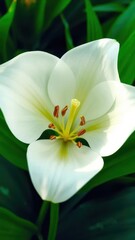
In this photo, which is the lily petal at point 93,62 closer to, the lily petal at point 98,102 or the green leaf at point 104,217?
the lily petal at point 98,102

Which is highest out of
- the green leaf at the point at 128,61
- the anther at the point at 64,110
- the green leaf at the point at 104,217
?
the anther at the point at 64,110

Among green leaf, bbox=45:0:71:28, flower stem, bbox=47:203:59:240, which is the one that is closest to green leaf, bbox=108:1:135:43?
green leaf, bbox=45:0:71:28

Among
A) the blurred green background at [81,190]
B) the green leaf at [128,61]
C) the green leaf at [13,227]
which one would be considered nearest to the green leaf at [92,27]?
the blurred green background at [81,190]

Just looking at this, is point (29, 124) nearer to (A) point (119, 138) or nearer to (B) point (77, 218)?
(A) point (119, 138)

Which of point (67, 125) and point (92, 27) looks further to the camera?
point (92, 27)

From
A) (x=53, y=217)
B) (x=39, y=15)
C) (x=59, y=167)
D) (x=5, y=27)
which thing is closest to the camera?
(x=59, y=167)

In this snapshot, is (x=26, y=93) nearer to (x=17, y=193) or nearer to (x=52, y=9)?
(x=17, y=193)

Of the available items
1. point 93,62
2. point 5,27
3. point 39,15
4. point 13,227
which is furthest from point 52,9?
point 13,227
